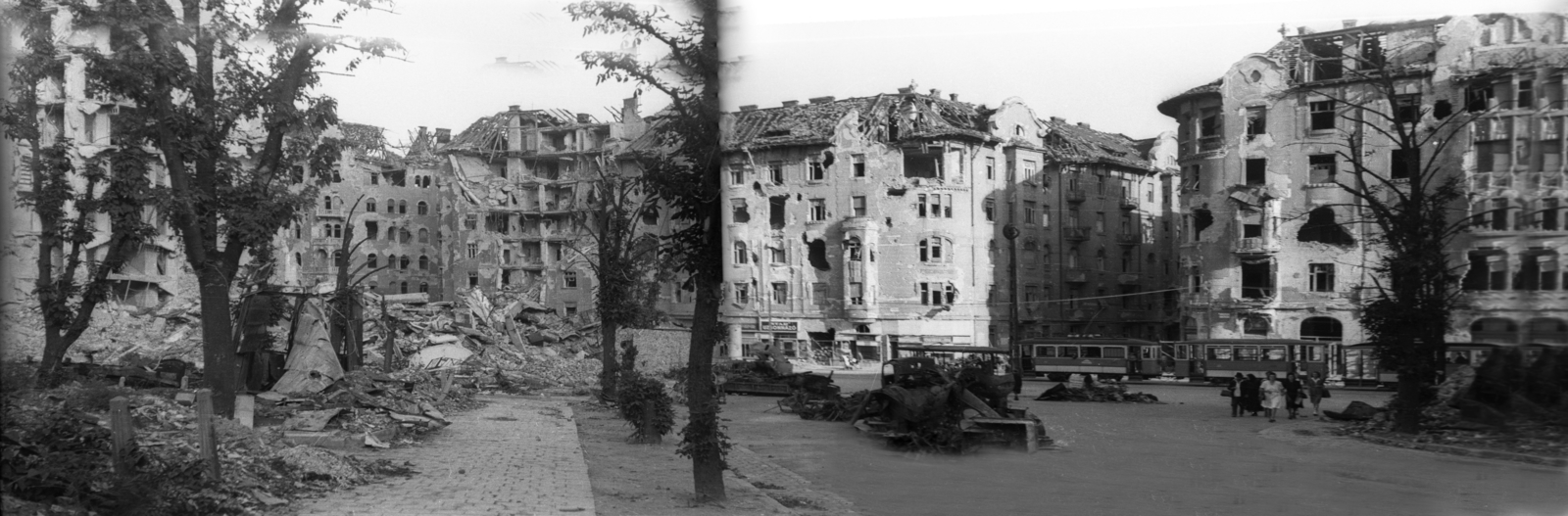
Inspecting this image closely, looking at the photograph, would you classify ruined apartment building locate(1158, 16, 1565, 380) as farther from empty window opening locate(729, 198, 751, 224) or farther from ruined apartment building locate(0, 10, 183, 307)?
ruined apartment building locate(0, 10, 183, 307)

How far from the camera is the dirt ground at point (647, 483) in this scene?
899 cm

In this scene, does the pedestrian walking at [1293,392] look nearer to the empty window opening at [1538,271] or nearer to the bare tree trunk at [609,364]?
the bare tree trunk at [609,364]

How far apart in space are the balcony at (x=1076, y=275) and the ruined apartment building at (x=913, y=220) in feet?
0.04

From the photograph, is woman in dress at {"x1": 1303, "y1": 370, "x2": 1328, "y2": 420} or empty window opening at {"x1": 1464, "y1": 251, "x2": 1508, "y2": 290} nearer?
empty window opening at {"x1": 1464, "y1": 251, "x2": 1508, "y2": 290}

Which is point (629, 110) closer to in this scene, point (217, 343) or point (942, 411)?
point (942, 411)

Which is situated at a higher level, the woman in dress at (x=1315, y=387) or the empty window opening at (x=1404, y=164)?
the empty window opening at (x=1404, y=164)

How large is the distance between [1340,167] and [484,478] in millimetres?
8987

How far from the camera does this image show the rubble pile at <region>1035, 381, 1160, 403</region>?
2122cm

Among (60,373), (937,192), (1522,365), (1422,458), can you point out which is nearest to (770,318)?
(937,192)

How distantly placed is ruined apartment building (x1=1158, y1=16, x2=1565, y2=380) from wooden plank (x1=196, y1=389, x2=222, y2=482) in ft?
26.4

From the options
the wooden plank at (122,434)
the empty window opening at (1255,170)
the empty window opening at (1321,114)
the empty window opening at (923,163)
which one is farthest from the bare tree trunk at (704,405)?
the empty window opening at (1321,114)

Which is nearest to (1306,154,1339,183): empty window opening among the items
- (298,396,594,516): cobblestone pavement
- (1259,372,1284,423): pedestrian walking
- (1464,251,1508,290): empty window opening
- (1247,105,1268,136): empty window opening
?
(1247,105,1268,136): empty window opening

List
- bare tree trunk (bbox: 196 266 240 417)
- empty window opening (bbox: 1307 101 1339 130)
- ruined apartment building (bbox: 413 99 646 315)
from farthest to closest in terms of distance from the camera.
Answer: ruined apartment building (bbox: 413 99 646 315), bare tree trunk (bbox: 196 266 240 417), empty window opening (bbox: 1307 101 1339 130)

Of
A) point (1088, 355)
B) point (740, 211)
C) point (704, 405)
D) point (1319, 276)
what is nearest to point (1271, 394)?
point (1088, 355)
